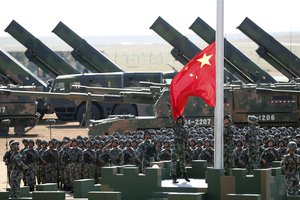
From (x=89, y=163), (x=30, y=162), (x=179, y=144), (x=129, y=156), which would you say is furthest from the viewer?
(x=30, y=162)

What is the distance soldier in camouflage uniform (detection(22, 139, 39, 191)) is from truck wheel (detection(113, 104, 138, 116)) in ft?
61.1

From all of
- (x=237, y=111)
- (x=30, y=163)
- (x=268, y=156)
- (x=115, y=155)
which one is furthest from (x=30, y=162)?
(x=237, y=111)

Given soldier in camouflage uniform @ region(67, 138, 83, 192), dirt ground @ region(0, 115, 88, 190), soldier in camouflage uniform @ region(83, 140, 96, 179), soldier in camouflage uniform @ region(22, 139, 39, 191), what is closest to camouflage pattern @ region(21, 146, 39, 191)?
soldier in camouflage uniform @ region(22, 139, 39, 191)

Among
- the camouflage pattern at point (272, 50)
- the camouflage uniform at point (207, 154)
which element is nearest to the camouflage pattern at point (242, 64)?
the camouflage pattern at point (272, 50)

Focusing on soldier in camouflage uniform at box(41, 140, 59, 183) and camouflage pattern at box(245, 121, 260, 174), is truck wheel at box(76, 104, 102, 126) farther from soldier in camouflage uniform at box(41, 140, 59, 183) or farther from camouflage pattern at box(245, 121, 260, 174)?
camouflage pattern at box(245, 121, 260, 174)

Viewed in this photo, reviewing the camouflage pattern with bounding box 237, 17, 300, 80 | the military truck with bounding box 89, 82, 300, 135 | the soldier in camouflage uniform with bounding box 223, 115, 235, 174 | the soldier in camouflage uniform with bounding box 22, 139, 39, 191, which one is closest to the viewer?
the soldier in camouflage uniform with bounding box 223, 115, 235, 174

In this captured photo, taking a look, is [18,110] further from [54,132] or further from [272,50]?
[272,50]

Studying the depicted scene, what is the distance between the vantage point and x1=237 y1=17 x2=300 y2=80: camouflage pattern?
4538cm

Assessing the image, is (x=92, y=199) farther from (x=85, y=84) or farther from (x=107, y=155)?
(x=85, y=84)

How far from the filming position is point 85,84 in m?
46.2

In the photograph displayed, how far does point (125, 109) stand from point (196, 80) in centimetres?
2478

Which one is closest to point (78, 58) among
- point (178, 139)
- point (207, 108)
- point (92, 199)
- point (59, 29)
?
point (59, 29)

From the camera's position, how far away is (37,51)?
50.2 m

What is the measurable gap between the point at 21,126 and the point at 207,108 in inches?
455
